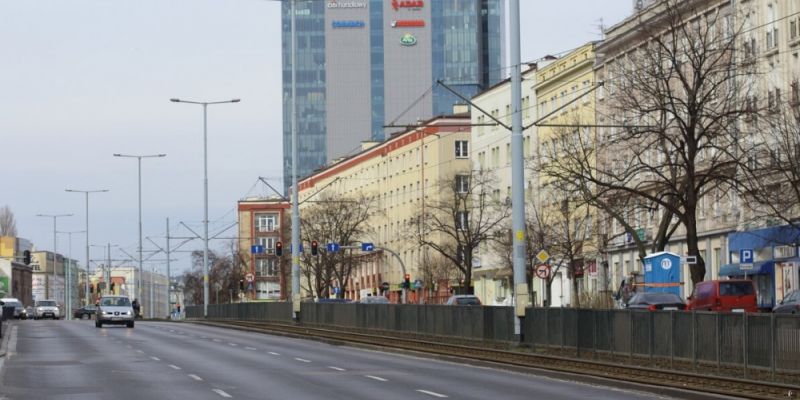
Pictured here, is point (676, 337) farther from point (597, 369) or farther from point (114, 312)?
point (114, 312)

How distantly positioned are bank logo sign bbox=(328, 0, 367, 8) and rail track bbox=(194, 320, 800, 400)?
136 meters

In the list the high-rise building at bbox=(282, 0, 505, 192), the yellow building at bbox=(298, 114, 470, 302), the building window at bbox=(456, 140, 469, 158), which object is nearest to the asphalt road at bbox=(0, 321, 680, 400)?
the yellow building at bbox=(298, 114, 470, 302)

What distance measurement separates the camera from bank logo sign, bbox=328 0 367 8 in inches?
7426

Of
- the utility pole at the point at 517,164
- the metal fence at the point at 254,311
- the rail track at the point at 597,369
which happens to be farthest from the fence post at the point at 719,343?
the metal fence at the point at 254,311

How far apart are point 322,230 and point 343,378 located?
291ft

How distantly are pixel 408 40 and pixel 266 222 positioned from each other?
2935 cm

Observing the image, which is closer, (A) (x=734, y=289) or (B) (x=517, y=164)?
(B) (x=517, y=164)

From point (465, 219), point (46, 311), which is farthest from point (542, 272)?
point (46, 311)

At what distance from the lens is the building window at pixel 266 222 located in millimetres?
184375

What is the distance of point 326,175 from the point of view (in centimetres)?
15738

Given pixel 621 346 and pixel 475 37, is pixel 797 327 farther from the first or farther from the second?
pixel 475 37

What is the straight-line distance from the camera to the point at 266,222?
18512cm

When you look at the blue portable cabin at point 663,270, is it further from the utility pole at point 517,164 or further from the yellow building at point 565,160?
the yellow building at point 565,160

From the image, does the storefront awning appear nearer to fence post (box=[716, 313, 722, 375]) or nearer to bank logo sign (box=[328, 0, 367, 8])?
fence post (box=[716, 313, 722, 375])
